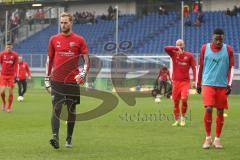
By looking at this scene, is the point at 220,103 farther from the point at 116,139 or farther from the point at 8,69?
the point at 8,69

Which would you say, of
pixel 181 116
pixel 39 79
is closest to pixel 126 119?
pixel 181 116

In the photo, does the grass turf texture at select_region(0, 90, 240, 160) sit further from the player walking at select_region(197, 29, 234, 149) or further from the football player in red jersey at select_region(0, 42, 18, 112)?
the football player in red jersey at select_region(0, 42, 18, 112)

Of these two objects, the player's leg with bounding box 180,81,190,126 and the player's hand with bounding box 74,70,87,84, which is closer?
the player's hand with bounding box 74,70,87,84

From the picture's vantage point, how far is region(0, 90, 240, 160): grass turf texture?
31.1 ft

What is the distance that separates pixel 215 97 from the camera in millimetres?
10750

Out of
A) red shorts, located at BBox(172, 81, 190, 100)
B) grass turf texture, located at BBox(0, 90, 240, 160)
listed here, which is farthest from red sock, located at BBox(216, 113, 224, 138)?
red shorts, located at BBox(172, 81, 190, 100)

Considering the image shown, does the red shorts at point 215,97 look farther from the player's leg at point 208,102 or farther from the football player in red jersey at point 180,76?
the football player in red jersey at point 180,76

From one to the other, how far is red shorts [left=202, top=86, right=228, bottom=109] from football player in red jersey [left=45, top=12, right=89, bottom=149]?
2108 mm

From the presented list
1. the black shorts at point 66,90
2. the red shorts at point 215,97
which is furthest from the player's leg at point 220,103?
the black shorts at point 66,90

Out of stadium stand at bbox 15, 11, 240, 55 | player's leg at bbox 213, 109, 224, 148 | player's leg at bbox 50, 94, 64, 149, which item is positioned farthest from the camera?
stadium stand at bbox 15, 11, 240, 55

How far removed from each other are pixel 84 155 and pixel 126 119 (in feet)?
25.0

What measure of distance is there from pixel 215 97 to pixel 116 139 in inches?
86.8

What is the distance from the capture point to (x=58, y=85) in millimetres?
10484

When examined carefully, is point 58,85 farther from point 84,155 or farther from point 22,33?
point 22,33
